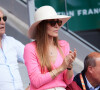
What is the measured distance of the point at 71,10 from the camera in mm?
8430

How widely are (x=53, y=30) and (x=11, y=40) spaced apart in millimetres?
833

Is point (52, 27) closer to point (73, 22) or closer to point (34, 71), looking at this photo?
point (34, 71)

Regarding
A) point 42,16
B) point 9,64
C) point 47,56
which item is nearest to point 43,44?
point 47,56

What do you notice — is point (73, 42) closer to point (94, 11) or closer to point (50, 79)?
point (94, 11)

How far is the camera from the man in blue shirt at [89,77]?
357 cm

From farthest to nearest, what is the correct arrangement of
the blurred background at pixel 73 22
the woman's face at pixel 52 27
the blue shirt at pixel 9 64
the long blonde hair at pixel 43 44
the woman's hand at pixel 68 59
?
the blurred background at pixel 73 22 → the blue shirt at pixel 9 64 → the woman's face at pixel 52 27 → the long blonde hair at pixel 43 44 → the woman's hand at pixel 68 59

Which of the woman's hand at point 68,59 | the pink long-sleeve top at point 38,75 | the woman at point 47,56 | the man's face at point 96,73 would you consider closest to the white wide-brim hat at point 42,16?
the woman at point 47,56

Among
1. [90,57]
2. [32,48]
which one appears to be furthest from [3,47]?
[90,57]

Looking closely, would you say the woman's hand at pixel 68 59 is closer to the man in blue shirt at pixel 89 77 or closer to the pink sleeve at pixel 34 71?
the pink sleeve at pixel 34 71

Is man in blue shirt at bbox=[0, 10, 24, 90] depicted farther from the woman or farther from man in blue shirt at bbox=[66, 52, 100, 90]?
man in blue shirt at bbox=[66, 52, 100, 90]

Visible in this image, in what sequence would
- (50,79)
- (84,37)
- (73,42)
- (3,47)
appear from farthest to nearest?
(84,37), (73,42), (3,47), (50,79)

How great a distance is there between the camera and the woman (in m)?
3.37

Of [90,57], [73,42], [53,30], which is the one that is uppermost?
[53,30]

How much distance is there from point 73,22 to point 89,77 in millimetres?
4872
